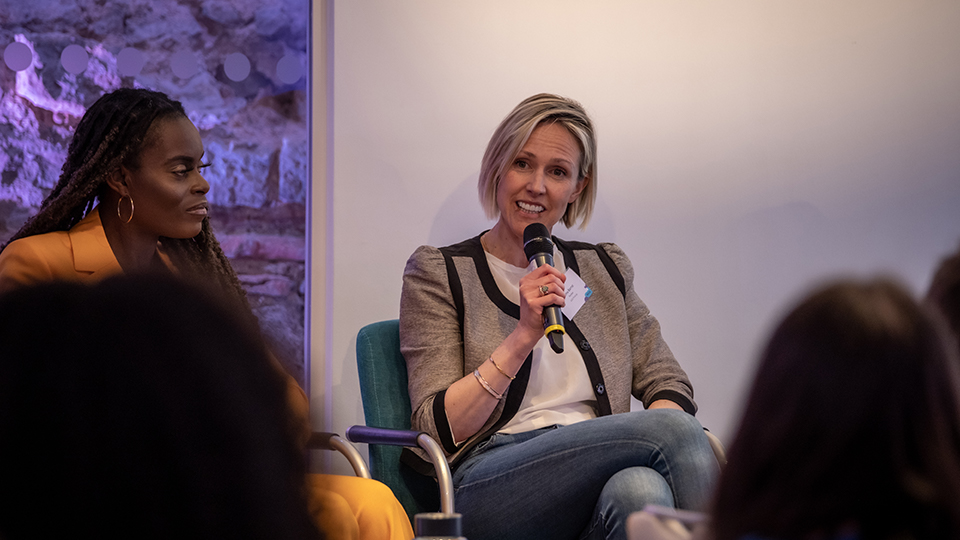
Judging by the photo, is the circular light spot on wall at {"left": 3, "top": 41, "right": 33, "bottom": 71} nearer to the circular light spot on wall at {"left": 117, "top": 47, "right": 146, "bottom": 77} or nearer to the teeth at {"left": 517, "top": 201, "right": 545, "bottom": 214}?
the circular light spot on wall at {"left": 117, "top": 47, "right": 146, "bottom": 77}

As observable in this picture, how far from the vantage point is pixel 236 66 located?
2607 millimetres

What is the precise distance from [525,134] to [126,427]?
1.75 meters

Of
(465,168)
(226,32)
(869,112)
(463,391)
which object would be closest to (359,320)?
(465,168)

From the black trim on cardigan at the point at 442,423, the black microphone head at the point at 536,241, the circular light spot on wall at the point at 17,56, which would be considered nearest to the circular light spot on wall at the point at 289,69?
the circular light spot on wall at the point at 17,56

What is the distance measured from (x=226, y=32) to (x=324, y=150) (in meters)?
0.48

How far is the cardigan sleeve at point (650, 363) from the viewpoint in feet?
6.82

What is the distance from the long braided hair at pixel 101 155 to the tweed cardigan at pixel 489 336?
18.2 inches

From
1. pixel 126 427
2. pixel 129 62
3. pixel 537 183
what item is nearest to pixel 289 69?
pixel 129 62

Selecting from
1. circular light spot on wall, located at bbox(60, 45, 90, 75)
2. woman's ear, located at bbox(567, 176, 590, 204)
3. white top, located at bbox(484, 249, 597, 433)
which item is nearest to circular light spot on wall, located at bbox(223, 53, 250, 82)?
circular light spot on wall, located at bbox(60, 45, 90, 75)

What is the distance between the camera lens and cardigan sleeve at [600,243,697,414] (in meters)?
2.08

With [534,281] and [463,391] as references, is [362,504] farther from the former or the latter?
[534,281]

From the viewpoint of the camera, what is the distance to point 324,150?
263 centimetres

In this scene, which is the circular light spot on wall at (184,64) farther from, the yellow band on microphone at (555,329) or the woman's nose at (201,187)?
the yellow band on microphone at (555,329)

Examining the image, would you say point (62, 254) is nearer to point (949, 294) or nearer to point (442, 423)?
point (442, 423)
